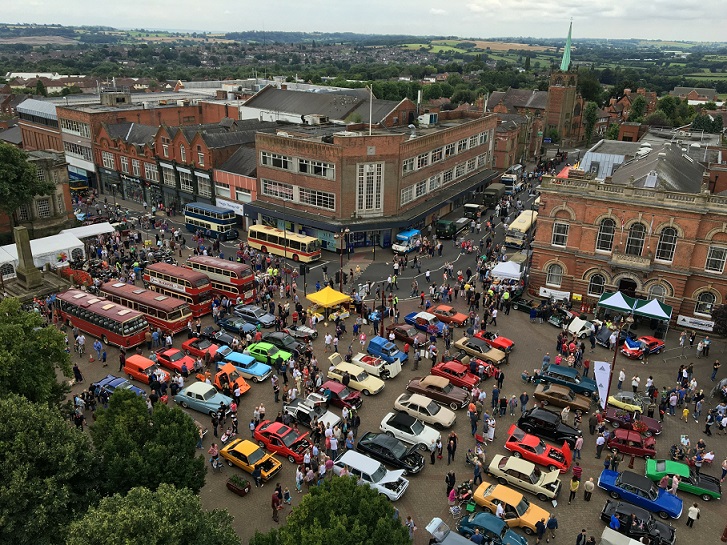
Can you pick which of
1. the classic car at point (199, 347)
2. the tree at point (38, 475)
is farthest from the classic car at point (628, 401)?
the tree at point (38, 475)

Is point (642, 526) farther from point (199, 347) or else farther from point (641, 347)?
point (199, 347)

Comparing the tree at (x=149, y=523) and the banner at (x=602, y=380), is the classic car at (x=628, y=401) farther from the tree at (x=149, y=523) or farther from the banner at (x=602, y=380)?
the tree at (x=149, y=523)

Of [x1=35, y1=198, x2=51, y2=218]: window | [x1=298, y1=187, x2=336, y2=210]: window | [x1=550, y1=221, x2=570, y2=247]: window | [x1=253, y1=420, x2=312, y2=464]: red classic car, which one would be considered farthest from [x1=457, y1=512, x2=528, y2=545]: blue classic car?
[x1=35, y1=198, x2=51, y2=218]: window

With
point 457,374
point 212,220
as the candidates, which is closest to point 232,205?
point 212,220

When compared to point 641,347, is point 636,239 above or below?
above

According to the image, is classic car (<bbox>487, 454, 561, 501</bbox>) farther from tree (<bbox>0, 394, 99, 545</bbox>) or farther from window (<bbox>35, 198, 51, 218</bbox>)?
window (<bbox>35, 198, 51, 218</bbox>)

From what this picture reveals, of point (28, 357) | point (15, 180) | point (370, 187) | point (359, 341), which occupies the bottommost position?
point (359, 341)
